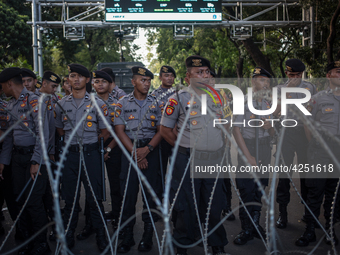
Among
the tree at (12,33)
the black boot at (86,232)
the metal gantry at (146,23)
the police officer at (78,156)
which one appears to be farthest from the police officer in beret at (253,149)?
the tree at (12,33)

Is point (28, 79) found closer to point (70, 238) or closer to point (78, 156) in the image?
point (78, 156)

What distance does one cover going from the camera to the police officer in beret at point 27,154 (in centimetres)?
353

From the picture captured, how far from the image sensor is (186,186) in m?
3.35

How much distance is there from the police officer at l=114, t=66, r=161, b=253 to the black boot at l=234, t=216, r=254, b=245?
3.25 ft

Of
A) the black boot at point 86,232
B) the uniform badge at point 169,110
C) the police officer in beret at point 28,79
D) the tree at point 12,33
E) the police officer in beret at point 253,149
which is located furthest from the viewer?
the tree at point 12,33

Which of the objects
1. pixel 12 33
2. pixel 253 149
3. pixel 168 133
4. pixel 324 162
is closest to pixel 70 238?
pixel 168 133

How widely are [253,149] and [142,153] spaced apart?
53.0 inches

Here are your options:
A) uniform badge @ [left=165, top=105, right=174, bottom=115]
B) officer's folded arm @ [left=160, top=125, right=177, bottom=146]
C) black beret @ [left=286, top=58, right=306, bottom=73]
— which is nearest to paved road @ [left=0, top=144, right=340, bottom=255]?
officer's folded arm @ [left=160, top=125, right=177, bottom=146]

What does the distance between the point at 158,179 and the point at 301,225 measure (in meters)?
1.94

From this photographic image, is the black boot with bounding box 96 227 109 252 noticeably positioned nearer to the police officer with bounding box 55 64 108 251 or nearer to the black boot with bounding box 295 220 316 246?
the police officer with bounding box 55 64 108 251

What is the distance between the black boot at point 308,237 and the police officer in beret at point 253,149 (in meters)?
0.41

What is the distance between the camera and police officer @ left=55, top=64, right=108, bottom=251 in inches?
147

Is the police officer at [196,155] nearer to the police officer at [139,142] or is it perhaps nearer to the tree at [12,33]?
the police officer at [139,142]

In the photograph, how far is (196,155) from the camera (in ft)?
11.2
